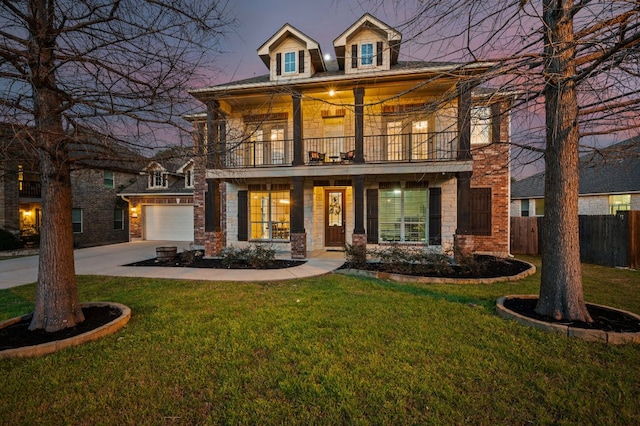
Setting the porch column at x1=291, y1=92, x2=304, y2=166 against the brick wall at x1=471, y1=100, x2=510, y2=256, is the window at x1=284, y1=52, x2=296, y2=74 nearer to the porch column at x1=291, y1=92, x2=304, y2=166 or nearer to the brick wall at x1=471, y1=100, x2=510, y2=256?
the porch column at x1=291, y1=92, x2=304, y2=166

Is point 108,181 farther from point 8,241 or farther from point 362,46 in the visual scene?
point 362,46

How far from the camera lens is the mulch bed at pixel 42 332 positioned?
3.49 metres

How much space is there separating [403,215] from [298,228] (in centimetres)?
403

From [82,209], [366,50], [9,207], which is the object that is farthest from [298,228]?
[9,207]

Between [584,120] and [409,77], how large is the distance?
573 centimetres

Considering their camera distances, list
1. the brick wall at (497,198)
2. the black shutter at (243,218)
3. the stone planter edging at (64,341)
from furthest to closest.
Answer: the black shutter at (243,218)
the brick wall at (497,198)
the stone planter edging at (64,341)

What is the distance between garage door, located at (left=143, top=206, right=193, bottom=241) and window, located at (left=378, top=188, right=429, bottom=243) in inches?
467

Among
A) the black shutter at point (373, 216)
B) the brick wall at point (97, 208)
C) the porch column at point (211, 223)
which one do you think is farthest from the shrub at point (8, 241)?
the black shutter at point (373, 216)

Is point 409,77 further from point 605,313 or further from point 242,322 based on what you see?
point 242,322

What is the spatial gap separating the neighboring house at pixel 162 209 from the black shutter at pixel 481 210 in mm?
14762

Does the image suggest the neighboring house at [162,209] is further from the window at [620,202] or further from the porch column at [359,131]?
the window at [620,202]

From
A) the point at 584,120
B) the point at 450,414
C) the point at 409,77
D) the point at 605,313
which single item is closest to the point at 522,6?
the point at 584,120

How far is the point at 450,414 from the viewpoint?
2.28 meters

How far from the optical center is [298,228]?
9648 millimetres
